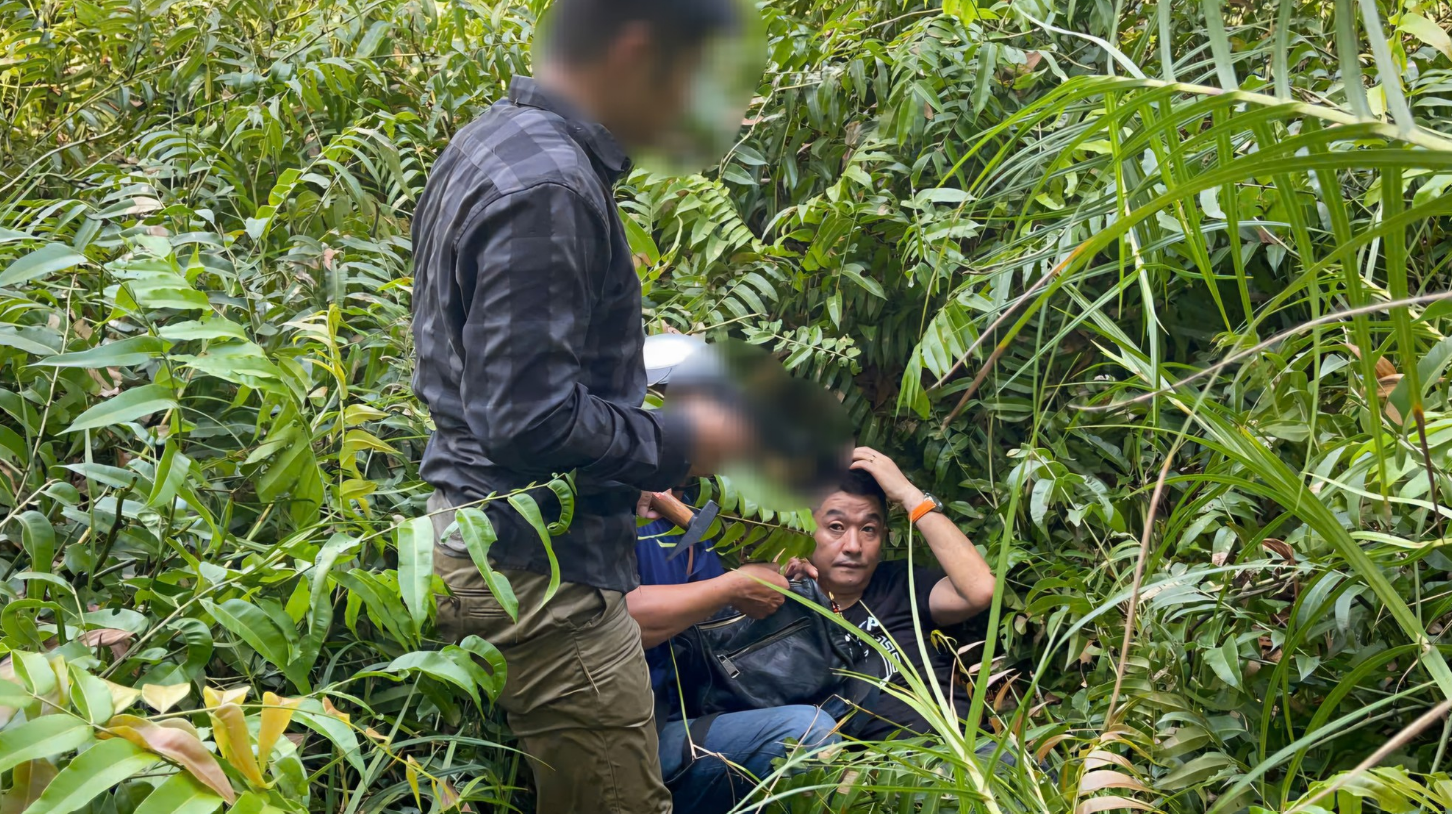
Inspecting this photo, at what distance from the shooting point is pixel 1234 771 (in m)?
1.38

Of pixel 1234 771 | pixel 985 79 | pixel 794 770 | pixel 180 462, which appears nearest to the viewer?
pixel 180 462

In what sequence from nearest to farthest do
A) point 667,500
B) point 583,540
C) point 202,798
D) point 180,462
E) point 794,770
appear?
point 202,798
point 180,462
point 583,540
point 794,770
point 667,500

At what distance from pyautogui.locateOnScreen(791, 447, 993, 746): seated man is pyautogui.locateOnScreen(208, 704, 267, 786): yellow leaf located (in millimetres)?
1617

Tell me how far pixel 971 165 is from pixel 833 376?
566 millimetres

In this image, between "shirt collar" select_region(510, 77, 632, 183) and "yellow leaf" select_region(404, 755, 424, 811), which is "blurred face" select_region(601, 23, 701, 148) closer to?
"shirt collar" select_region(510, 77, 632, 183)

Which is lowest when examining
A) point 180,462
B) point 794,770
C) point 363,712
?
point 794,770

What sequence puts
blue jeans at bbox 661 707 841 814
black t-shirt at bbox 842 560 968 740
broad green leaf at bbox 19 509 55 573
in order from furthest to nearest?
black t-shirt at bbox 842 560 968 740 → blue jeans at bbox 661 707 841 814 → broad green leaf at bbox 19 509 55 573

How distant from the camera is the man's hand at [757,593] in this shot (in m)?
2.07

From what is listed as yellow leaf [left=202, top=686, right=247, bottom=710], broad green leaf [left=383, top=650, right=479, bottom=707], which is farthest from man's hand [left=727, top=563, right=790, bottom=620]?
yellow leaf [left=202, top=686, right=247, bottom=710]

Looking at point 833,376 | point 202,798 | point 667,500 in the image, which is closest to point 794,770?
point 667,500

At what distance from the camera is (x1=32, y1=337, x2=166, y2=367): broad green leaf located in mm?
1021

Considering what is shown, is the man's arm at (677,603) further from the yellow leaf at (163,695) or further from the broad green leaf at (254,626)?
the yellow leaf at (163,695)

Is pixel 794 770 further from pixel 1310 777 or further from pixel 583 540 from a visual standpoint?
pixel 1310 777

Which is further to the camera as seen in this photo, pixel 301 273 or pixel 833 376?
pixel 833 376
